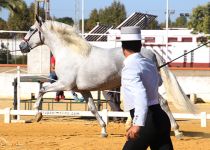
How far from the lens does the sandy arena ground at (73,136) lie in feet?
35.1

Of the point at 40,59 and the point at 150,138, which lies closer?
the point at 150,138

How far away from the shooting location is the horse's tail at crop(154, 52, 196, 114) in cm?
1250

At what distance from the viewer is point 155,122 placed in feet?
18.2

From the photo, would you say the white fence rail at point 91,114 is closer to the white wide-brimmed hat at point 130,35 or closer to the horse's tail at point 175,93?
the horse's tail at point 175,93

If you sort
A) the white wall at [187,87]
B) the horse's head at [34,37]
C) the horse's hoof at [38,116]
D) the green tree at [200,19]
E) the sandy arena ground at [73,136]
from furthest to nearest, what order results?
the green tree at [200,19], the white wall at [187,87], the horse's hoof at [38,116], the horse's head at [34,37], the sandy arena ground at [73,136]

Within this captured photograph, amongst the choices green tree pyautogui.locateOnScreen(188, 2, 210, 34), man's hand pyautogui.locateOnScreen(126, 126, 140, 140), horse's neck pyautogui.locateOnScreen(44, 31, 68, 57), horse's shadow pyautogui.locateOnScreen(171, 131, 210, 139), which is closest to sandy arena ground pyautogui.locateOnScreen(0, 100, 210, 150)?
horse's shadow pyautogui.locateOnScreen(171, 131, 210, 139)

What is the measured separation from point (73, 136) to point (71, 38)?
2013mm

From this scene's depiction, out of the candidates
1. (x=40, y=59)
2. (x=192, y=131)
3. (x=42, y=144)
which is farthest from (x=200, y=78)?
(x=42, y=144)

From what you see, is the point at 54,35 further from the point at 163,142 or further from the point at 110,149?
the point at 163,142

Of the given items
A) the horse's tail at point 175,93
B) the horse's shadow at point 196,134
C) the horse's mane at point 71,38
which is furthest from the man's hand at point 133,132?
the horse's shadow at point 196,134

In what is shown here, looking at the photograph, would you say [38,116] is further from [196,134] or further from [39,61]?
[39,61]

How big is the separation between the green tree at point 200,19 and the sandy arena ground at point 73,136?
3591cm

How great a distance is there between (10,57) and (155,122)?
28447 millimetres

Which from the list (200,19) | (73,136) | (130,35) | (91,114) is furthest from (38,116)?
(200,19)
